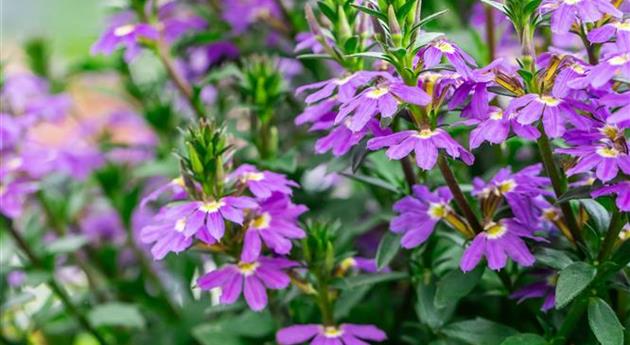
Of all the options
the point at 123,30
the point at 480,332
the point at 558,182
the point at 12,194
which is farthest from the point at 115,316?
the point at 558,182

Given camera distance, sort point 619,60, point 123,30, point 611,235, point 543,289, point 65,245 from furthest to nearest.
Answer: point 65,245
point 123,30
point 543,289
point 611,235
point 619,60

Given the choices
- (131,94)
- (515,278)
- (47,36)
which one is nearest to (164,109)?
(131,94)

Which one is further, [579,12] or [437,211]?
[437,211]

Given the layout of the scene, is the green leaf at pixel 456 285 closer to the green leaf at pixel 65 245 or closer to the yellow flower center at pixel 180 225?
the yellow flower center at pixel 180 225

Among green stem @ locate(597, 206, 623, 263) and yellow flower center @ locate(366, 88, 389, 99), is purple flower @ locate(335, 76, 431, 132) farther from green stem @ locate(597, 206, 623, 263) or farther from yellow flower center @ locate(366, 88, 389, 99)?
green stem @ locate(597, 206, 623, 263)

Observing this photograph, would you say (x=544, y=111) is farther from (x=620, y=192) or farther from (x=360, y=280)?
(x=360, y=280)

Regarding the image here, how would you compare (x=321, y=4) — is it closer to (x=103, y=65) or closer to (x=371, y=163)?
(x=371, y=163)
